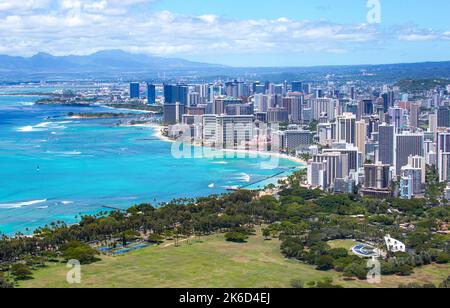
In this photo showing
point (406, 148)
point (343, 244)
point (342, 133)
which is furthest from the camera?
point (342, 133)

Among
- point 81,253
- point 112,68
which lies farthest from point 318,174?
point 112,68

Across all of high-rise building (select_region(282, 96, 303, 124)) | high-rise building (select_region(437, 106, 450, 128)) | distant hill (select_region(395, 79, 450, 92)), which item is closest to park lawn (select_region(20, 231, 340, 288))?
high-rise building (select_region(437, 106, 450, 128))

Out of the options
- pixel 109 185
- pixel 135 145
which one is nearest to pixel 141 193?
pixel 109 185

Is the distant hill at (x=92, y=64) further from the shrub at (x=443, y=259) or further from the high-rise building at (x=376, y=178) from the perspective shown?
the shrub at (x=443, y=259)

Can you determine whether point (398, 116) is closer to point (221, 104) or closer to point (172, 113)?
point (221, 104)

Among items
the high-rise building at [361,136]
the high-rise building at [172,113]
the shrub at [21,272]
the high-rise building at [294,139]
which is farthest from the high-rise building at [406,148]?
the high-rise building at [172,113]

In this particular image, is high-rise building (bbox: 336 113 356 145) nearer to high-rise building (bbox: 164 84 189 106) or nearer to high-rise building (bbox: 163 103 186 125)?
high-rise building (bbox: 163 103 186 125)

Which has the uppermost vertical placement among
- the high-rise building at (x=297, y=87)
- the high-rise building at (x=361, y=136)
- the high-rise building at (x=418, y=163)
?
the high-rise building at (x=297, y=87)
